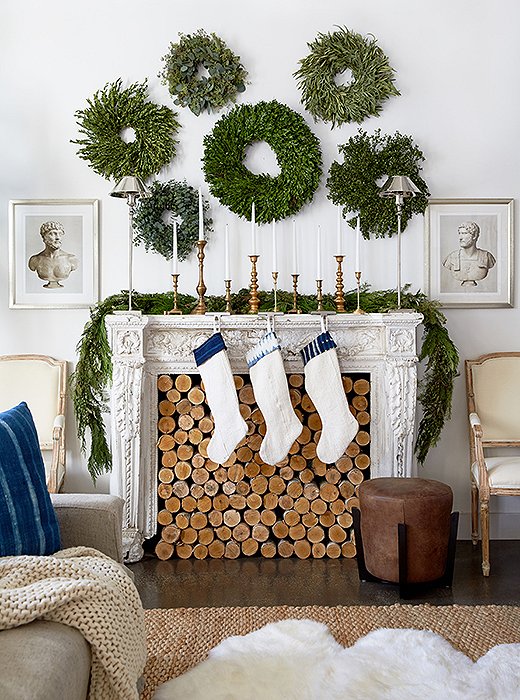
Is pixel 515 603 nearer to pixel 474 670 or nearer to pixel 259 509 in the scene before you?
pixel 474 670

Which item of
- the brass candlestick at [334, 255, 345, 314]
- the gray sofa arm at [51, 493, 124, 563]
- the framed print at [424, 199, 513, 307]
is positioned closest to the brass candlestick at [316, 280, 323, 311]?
the brass candlestick at [334, 255, 345, 314]

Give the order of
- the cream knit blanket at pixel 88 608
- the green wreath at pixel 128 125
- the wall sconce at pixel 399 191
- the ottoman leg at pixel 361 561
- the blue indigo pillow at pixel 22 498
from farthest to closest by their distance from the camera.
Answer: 1. the green wreath at pixel 128 125
2. the wall sconce at pixel 399 191
3. the ottoman leg at pixel 361 561
4. the blue indigo pillow at pixel 22 498
5. the cream knit blanket at pixel 88 608

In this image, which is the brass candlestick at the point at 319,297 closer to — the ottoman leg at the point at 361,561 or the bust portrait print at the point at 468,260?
the bust portrait print at the point at 468,260

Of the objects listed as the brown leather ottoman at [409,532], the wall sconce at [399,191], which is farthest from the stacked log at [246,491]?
the wall sconce at [399,191]

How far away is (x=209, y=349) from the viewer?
376 centimetres

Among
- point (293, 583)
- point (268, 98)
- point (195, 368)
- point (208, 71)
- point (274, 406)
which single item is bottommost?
point (293, 583)

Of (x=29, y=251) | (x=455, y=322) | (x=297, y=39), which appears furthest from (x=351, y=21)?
(x=29, y=251)

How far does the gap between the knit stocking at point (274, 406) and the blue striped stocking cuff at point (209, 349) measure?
21 cm

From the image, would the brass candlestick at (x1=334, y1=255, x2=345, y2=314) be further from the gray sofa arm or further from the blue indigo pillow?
the blue indigo pillow

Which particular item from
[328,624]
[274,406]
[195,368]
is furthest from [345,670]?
[195,368]

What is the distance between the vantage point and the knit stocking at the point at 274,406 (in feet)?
12.3

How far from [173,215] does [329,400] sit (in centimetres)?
135

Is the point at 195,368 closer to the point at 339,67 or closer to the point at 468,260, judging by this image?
the point at 468,260

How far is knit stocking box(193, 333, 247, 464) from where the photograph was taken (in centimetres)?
373
